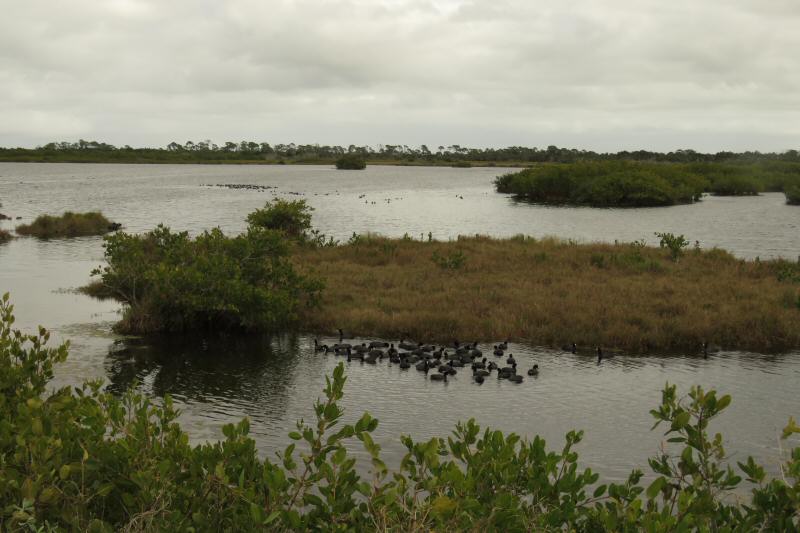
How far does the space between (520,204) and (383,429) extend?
69.5m

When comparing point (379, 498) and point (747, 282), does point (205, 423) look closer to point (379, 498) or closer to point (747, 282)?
point (379, 498)

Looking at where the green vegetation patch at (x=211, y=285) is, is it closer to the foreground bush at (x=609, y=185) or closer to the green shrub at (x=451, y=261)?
the green shrub at (x=451, y=261)

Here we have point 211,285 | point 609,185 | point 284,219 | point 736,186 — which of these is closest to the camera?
point 211,285

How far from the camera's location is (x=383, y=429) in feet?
47.1

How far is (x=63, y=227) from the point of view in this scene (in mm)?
48500

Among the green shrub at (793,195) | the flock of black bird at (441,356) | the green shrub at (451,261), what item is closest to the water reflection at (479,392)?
the flock of black bird at (441,356)

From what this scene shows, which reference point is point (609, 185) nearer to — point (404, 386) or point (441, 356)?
point (441, 356)

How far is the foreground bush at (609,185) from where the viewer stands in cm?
7756

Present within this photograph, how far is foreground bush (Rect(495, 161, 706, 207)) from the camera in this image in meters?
77.6

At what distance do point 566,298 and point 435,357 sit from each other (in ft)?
23.6

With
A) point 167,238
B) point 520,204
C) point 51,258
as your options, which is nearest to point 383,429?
point 167,238

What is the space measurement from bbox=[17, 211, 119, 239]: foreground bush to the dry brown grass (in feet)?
77.5

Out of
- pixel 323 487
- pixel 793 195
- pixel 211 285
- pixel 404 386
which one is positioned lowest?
pixel 404 386

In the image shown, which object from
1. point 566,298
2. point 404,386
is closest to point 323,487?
point 404,386
